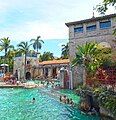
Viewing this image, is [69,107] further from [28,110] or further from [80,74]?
[80,74]

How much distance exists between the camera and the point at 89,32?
44.8 m

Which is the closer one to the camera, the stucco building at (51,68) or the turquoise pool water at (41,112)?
the turquoise pool water at (41,112)

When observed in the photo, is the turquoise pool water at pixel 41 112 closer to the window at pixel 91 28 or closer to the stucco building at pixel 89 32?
the stucco building at pixel 89 32

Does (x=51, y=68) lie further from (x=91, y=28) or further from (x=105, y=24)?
(x=105, y=24)

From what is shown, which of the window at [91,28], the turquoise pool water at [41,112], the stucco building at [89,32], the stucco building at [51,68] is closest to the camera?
the turquoise pool water at [41,112]

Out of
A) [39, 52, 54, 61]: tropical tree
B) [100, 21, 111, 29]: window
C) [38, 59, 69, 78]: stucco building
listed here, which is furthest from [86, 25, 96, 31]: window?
[39, 52, 54, 61]: tropical tree

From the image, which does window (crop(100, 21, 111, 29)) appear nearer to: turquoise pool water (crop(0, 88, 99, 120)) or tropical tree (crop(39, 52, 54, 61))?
turquoise pool water (crop(0, 88, 99, 120))

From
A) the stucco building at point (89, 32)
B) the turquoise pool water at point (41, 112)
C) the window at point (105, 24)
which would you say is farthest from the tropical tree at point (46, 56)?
the turquoise pool water at point (41, 112)

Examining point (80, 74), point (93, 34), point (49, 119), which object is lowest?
point (49, 119)

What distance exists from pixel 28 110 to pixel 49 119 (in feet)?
16.7

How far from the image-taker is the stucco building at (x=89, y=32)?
42344 millimetres

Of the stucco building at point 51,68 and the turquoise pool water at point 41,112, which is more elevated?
the stucco building at point 51,68

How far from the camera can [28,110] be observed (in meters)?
27.9

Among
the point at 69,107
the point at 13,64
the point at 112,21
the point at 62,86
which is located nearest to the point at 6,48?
the point at 13,64
